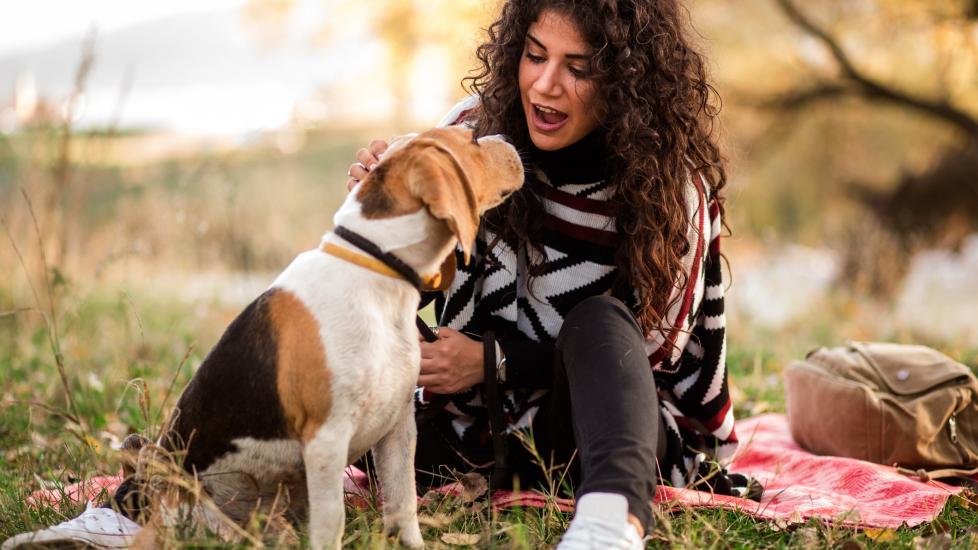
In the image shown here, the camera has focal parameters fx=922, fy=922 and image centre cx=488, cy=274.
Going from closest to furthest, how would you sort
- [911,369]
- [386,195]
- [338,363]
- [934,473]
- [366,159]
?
[338,363] < [386,195] < [366,159] < [934,473] < [911,369]

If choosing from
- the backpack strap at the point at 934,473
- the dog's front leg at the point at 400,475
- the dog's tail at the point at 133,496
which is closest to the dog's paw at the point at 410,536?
the dog's front leg at the point at 400,475

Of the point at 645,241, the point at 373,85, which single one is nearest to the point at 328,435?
the point at 645,241

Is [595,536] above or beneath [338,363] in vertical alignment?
beneath

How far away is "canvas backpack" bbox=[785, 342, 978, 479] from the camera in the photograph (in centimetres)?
370

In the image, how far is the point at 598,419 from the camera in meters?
2.56

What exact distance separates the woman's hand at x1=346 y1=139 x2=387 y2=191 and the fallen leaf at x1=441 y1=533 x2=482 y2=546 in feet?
3.73

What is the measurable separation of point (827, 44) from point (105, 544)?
389 inches

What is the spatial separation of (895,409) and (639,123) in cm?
166

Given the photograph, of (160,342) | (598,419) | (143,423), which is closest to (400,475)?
(598,419)

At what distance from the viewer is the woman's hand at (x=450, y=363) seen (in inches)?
121

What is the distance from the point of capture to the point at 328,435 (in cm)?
238

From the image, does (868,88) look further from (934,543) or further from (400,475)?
(400,475)

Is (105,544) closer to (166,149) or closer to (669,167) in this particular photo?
(669,167)

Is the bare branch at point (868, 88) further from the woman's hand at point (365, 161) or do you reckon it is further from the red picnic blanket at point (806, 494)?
the woman's hand at point (365, 161)
